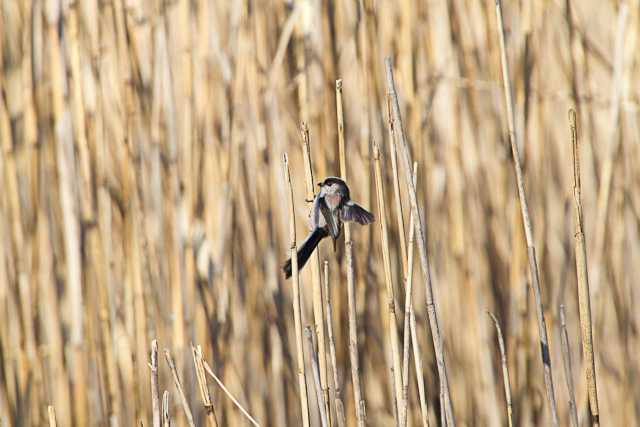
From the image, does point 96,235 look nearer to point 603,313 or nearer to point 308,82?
point 308,82

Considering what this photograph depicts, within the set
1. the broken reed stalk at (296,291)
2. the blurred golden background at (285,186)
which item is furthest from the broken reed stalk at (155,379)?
the blurred golden background at (285,186)

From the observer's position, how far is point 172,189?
1.18 meters

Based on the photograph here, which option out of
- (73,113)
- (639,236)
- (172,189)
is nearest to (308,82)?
(172,189)

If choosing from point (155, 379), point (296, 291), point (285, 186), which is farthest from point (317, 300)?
point (285, 186)

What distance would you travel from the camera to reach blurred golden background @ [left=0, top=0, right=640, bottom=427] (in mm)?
1158

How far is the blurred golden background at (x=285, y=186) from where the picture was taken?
45.6 inches

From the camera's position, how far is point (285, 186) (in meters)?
1.16

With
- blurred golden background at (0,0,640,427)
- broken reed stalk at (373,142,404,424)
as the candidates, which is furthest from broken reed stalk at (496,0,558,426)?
blurred golden background at (0,0,640,427)

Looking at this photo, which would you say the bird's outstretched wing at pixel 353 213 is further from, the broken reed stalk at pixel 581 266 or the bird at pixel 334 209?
the broken reed stalk at pixel 581 266

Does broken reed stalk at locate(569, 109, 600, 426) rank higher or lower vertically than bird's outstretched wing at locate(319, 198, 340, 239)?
lower

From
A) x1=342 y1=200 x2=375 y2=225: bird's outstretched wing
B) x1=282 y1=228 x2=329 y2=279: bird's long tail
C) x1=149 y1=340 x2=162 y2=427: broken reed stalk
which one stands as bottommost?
x1=149 y1=340 x2=162 y2=427: broken reed stalk

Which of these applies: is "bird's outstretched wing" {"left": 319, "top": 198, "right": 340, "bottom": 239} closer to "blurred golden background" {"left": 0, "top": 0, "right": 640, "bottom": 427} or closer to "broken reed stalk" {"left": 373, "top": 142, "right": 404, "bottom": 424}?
"broken reed stalk" {"left": 373, "top": 142, "right": 404, "bottom": 424}

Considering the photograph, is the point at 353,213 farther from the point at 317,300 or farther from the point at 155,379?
the point at 155,379

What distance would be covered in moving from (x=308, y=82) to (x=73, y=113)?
16.3 inches
